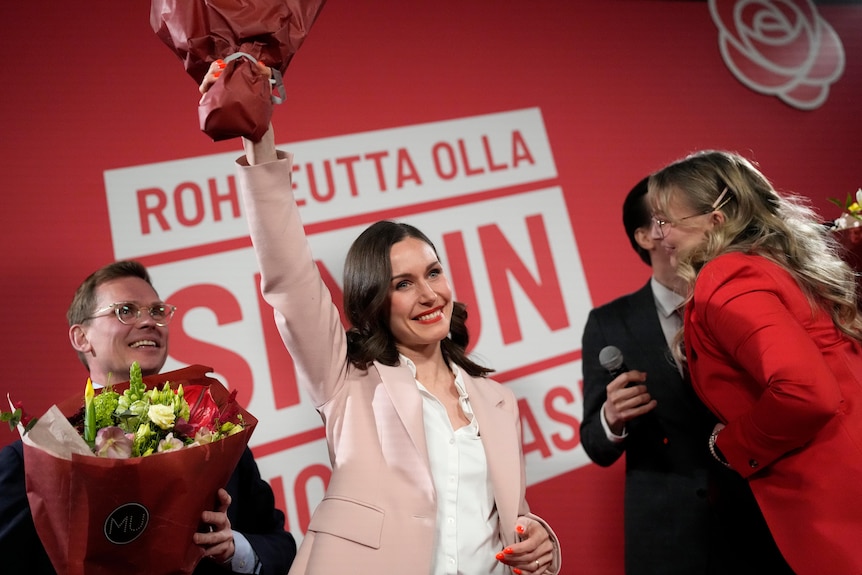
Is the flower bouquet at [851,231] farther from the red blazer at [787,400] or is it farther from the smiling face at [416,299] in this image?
the smiling face at [416,299]

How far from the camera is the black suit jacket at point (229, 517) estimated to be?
5.35 feet

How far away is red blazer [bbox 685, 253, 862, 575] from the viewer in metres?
1.63

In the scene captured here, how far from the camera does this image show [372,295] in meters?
1.89

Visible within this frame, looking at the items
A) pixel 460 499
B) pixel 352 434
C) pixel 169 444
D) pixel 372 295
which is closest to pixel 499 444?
pixel 460 499

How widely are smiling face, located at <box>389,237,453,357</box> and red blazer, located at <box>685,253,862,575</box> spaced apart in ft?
2.00

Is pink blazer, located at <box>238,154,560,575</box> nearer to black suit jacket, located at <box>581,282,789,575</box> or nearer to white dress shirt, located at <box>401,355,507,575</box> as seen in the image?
white dress shirt, located at <box>401,355,507,575</box>

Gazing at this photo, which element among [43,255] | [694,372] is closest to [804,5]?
[694,372]

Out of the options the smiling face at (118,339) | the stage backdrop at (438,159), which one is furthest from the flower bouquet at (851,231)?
the smiling face at (118,339)

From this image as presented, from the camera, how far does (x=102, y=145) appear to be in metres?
2.62

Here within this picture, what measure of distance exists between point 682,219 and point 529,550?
39.5 inches

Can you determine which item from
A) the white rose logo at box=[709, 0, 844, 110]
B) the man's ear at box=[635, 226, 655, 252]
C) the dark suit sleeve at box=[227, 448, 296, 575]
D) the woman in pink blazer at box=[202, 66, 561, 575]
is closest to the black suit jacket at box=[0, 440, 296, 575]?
the dark suit sleeve at box=[227, 448, 296, 575]

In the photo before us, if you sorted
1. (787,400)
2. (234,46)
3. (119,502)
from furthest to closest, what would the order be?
1. (787,400)
2. (234,46)
3. (119,502)

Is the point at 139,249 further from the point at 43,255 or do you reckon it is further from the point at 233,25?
the point at 233,25

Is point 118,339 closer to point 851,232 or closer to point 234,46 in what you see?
point 234,46
